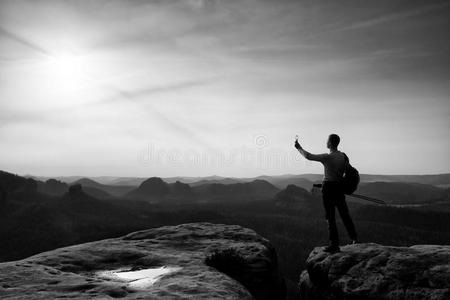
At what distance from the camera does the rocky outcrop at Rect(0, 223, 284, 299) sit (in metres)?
8.91

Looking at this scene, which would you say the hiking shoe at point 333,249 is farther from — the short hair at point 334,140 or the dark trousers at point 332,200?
the short hair at point 334,140

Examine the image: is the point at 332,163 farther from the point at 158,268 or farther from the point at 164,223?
the point at 164,223

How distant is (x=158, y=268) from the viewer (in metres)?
11.7

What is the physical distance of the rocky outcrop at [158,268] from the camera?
891 centimetres

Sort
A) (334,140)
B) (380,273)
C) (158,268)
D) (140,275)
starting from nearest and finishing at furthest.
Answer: (380,273) < (140,275) < (334,140) < (158,268)

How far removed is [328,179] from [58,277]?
8.84 metres

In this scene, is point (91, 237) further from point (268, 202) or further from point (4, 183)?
point (268, 202)

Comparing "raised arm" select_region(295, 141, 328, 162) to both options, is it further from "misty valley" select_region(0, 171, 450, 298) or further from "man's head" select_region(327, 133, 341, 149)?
"misty valley" select_region(0, 171, 450, 298)

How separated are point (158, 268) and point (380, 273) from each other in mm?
7030

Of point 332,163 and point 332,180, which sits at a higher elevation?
point 332,163

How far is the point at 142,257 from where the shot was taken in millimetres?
13039

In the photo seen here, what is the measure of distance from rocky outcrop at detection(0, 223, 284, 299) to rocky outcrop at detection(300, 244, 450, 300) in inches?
105

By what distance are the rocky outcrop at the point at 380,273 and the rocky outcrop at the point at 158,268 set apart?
8.76 feet

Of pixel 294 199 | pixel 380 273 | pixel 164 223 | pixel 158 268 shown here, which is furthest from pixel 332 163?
pixel 294 199
